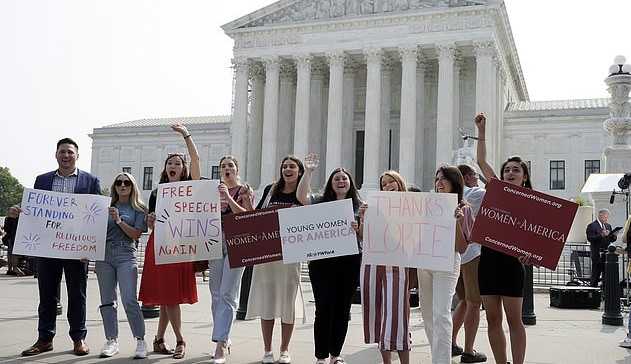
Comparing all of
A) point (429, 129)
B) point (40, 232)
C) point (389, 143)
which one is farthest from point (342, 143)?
point (40, 232)

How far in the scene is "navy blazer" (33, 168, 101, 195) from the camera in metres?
8.48

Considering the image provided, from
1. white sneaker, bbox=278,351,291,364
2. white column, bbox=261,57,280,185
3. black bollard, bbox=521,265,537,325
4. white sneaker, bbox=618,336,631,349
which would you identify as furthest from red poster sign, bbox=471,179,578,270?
white column, bbox=261,57,280,185

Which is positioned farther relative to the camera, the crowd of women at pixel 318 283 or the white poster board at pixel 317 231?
the white poster board at pixel 317 231

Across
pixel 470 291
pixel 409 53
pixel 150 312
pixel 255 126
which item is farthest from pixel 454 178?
pixel 255 126

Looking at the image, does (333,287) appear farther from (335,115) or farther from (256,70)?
(256,70)

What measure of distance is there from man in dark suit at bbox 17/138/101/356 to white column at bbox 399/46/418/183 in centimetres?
4173

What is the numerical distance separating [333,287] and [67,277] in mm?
3650

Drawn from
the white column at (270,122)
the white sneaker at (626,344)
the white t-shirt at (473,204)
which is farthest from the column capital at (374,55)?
the white t-shirt at (473,204)

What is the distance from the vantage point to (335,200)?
764cm

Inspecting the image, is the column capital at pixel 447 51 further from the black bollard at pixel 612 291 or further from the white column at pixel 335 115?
the black bollard at pixel 612 291

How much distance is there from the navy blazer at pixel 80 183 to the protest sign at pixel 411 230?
3.86 metres

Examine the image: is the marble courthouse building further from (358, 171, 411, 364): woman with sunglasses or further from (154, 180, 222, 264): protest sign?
(358, 171, 411, 364): woman with sunglasses

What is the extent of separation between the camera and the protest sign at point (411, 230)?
6945mm

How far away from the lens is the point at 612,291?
12.1 metres
